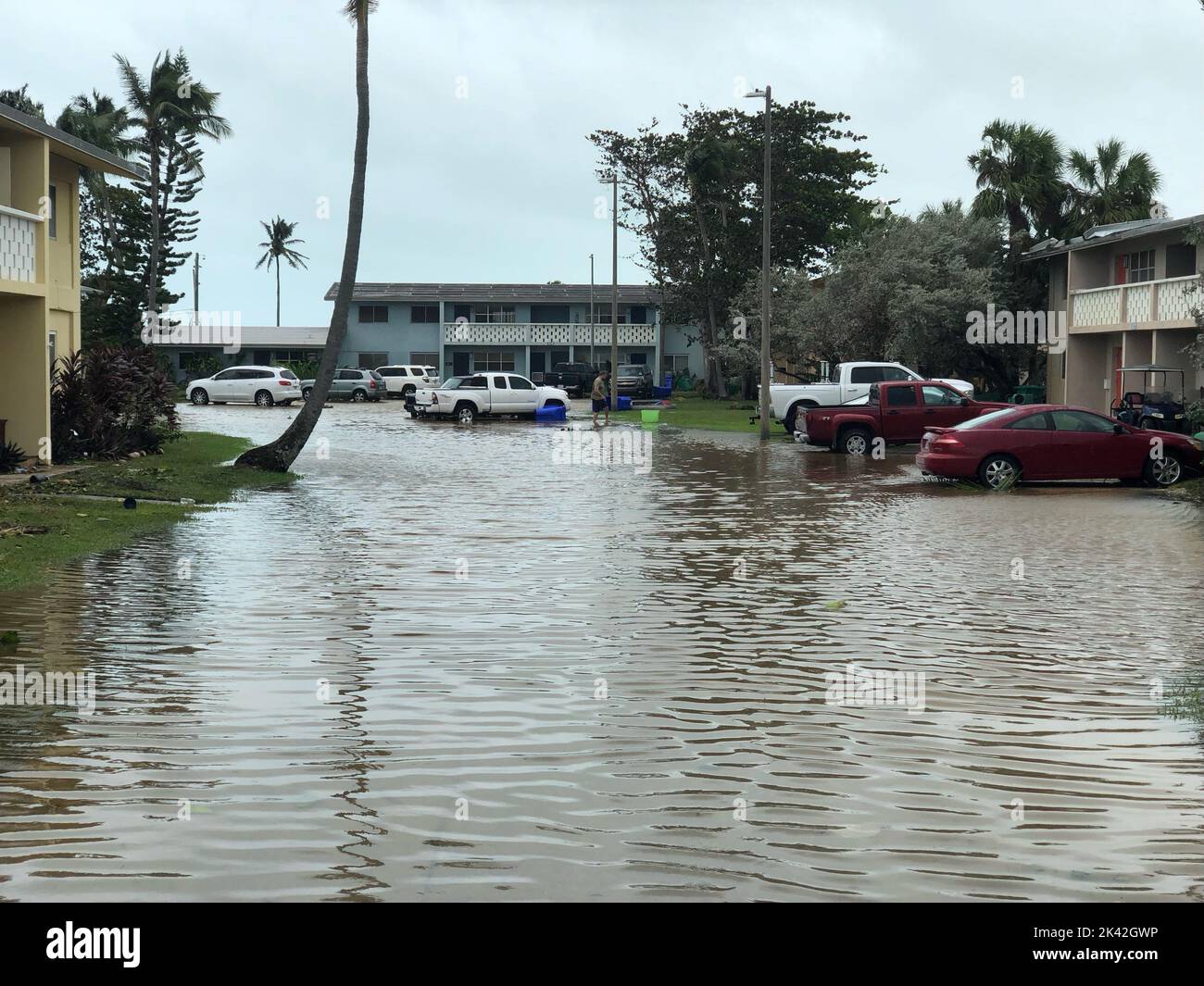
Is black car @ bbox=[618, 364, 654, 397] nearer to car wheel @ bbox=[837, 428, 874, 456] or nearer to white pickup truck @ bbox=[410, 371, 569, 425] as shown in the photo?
white pickup truck @ bbox=[410, 371, 569, 425]

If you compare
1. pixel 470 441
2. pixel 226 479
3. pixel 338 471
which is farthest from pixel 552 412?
pixel 226 479

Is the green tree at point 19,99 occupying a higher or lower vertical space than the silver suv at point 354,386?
higher

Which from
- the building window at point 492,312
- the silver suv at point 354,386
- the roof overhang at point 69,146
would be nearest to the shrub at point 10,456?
the roof overhang at point 69,146

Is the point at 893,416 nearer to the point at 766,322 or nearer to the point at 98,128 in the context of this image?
the point at 766,322

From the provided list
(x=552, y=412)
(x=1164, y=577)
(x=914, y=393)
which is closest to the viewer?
(x=1164, y=577)

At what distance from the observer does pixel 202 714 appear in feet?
28.8

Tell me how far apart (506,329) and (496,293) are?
2978 millimetres

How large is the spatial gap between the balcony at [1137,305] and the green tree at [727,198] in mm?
32365

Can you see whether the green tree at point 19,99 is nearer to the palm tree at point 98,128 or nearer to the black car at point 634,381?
the palm tree at point 98,128

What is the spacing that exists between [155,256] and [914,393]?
49421 mm

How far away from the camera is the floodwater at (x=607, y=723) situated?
6125 millimetres

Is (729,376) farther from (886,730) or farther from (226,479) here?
(886,730)

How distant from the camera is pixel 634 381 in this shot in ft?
263

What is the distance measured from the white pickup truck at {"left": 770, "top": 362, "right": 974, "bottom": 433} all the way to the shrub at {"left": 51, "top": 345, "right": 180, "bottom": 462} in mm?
17679
